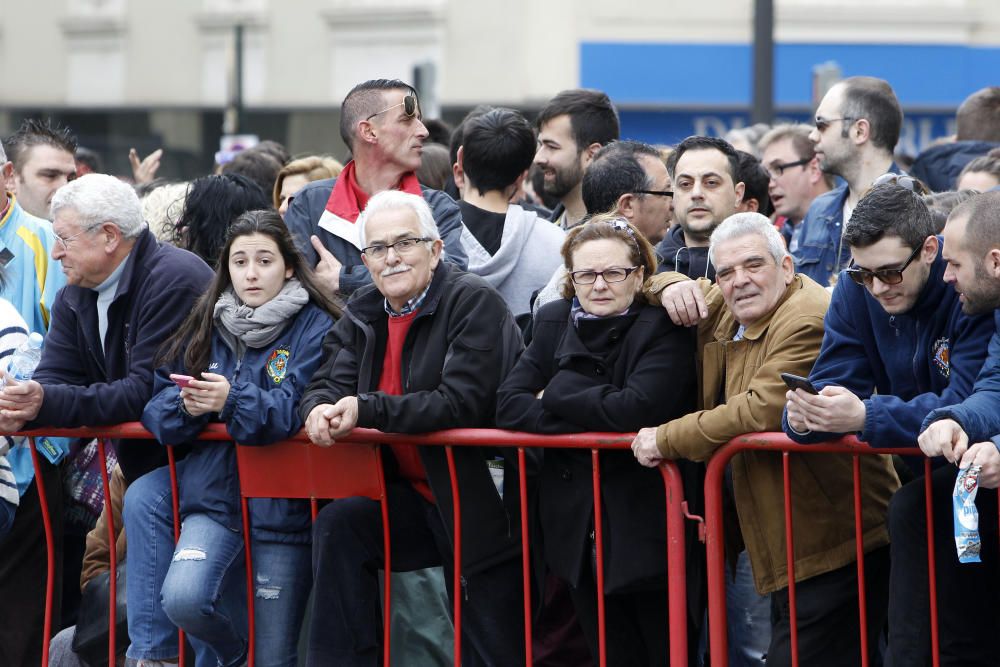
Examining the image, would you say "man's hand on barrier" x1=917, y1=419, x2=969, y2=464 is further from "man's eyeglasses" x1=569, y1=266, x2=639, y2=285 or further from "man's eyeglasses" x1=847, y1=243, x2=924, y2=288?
"man's eyeglasses" x1=569, y1=266, x2=639, y2=285

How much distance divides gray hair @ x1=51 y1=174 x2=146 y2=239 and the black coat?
1.71m

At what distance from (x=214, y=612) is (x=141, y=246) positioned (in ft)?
4.89

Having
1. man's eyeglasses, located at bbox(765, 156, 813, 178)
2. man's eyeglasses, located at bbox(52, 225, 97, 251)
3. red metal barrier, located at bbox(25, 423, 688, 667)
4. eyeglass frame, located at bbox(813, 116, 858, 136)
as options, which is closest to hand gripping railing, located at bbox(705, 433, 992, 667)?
red metal barrier, located at bbox(25, 423, 688, 667)

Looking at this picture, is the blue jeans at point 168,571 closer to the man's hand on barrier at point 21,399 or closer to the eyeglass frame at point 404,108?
the man's hand on barrier at point 21,399

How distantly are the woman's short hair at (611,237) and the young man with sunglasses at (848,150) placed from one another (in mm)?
1928

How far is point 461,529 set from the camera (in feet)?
16.5

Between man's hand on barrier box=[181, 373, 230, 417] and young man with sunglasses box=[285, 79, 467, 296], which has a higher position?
young man with sunglasses box=[285, 79, 467, 296]

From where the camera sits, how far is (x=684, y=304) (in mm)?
4879

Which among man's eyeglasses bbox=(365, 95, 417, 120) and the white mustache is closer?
the white mustache

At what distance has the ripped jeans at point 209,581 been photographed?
519 cm

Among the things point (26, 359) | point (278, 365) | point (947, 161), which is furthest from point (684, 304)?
point (947, 161)

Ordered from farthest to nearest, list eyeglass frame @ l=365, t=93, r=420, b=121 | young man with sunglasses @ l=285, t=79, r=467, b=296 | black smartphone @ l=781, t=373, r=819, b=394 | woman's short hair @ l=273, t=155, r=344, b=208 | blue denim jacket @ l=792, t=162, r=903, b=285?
woman's short hair @ l=273, t=155, r=344, b=208 < blue denim jacket @ l=792, t=162, r=903, b=285 < eyeglass frame @ l=365, t=93, r=420, b=121 < young man with sunglasses @ l=285, t=79, r=467, b=296 < black smartphone @ l=781, t=373, r=819, b=394

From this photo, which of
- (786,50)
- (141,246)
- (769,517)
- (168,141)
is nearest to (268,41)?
(168,141)

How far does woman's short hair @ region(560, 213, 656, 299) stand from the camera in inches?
197
